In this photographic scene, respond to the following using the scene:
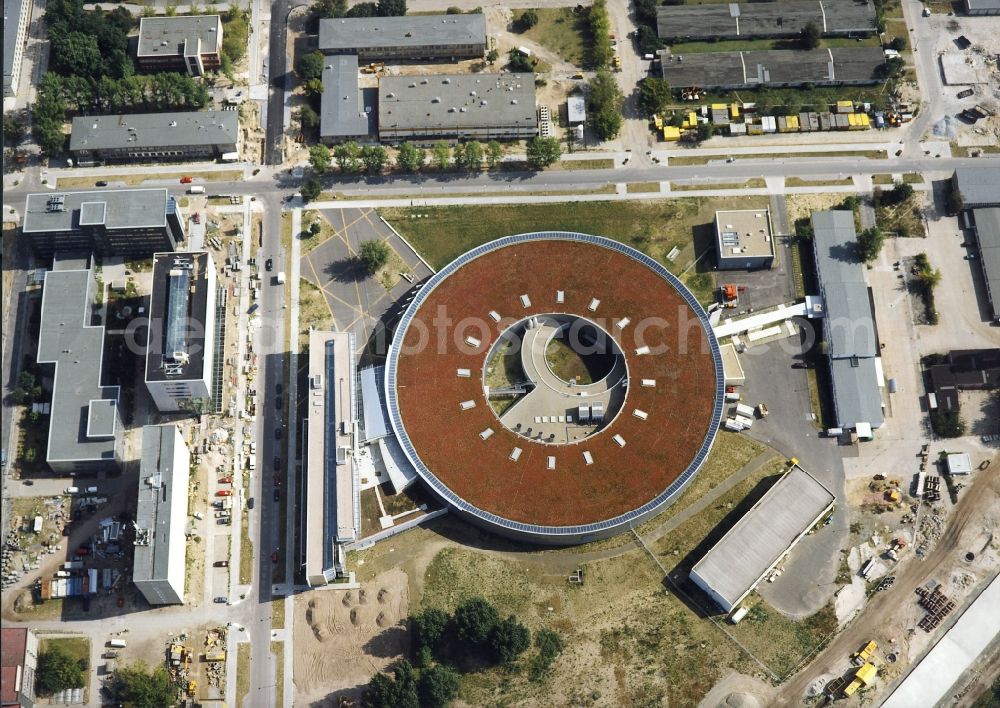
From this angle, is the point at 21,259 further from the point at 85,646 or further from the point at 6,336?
the point at 85,646

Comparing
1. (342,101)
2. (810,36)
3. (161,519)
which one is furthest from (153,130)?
(810,36)

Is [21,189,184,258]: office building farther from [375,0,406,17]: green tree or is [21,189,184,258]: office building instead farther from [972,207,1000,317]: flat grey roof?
[972,207,1000,317]: flat grey roof

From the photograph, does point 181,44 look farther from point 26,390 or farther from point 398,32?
point 26,390

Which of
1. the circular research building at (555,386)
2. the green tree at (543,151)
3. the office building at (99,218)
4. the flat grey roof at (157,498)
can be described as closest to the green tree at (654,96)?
the green tree at (543,151)

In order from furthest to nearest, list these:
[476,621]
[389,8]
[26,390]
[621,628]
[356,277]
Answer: [389,8], [356,277], [26,390], [621,628], [476,621]

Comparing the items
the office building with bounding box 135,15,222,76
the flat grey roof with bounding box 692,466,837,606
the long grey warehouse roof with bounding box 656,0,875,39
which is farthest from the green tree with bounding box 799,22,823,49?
the office building with bounding box 135,15,222,76

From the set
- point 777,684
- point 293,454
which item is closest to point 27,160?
point 293,454
